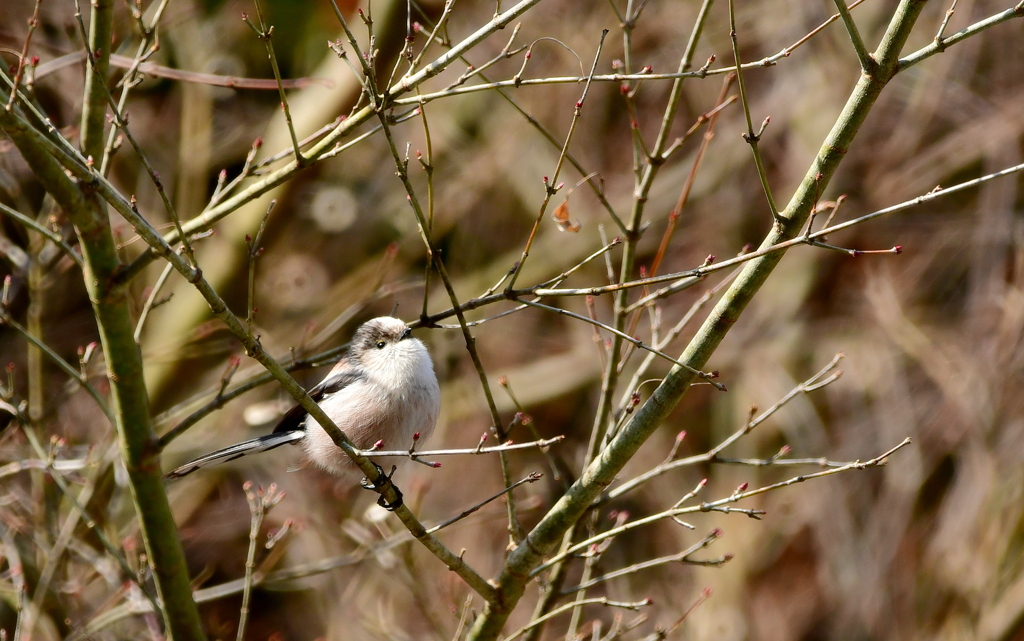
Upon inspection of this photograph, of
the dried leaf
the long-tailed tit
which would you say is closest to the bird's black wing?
the long-tailed tit

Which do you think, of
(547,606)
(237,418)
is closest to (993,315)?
(547,606)

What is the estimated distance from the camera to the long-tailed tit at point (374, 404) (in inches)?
146

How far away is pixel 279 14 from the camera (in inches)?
302

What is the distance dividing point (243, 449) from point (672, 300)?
16.9 ft

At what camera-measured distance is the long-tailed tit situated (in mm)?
3703

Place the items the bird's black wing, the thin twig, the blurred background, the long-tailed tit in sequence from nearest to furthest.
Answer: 1. the thin twig
2. the long-tailed tit
3. the bird's black wing
4. the blurred background

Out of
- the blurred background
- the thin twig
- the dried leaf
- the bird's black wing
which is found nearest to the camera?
the thin twig

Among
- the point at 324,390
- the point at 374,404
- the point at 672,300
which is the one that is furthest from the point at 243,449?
the point at 672,300

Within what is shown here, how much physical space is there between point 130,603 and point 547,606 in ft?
5.48

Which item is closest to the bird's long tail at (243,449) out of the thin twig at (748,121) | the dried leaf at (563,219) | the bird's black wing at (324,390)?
the bird's black wing at (324,390)

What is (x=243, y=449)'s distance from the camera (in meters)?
3.47

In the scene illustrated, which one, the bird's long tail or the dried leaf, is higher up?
the dried leaf

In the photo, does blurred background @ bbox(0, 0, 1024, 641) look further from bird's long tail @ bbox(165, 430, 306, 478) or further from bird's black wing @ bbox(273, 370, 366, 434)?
bird's long tail @ bbox(165, 430, 306, 478)

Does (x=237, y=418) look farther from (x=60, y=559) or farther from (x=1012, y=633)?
(x=1012, y=633)
